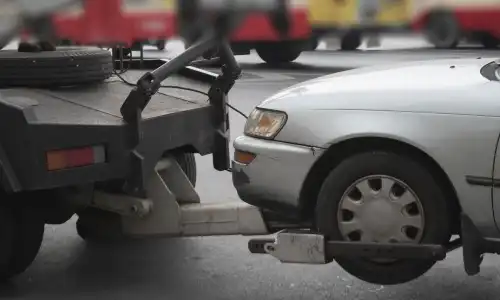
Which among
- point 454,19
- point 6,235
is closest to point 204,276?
point 6,235

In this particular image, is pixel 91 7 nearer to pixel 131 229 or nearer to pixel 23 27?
pixel 23 27

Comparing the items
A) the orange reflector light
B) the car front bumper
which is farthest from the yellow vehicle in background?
the orange reflector light

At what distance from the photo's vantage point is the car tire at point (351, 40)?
265 centimetres

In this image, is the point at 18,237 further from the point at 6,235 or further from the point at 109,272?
the point at 109,272

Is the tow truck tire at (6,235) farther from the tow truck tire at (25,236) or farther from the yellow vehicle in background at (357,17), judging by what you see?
the yellow vehicle in background at (357,17)

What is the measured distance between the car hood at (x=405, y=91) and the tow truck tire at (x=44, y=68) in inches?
44.7

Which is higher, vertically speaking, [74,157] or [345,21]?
[345,21]

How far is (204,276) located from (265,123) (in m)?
1.11

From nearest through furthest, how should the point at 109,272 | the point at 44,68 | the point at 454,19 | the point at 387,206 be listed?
the point at 454,19, the point at 387,206, the point at 44,68, the point at 109,272

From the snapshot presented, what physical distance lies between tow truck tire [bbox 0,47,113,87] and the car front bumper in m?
1.07

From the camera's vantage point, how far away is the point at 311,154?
12.7ft

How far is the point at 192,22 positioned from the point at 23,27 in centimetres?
89

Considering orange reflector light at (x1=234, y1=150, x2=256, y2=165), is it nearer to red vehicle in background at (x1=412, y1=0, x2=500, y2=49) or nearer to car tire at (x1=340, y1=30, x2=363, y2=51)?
car tire at (x1=340, y1=30, x2=363, y2=51)

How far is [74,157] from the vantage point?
397 centimetres
